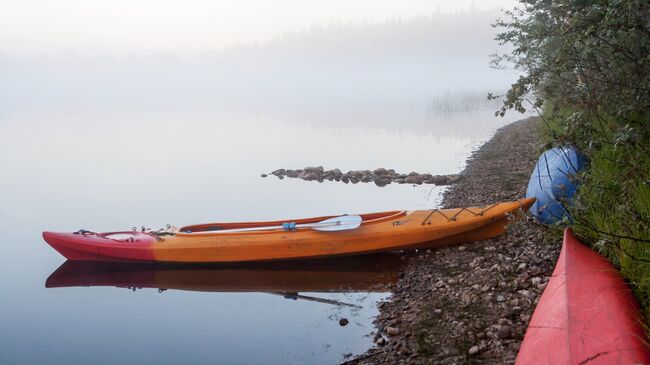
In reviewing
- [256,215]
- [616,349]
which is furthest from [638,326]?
[256,215]

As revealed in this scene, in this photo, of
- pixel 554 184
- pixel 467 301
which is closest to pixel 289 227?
pixel 467 301

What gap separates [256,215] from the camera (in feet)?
45.4

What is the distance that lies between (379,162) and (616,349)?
1779 centimetres

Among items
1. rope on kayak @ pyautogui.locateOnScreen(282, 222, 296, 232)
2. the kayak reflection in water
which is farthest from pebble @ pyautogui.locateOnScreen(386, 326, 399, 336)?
rope on kayak @ pyautogui.locateOnScreen(282, 222, 296, 232)

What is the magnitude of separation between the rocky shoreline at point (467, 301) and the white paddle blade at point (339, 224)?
1.03 metres

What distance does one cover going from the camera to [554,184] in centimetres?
675

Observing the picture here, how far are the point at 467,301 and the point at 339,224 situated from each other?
294 cm

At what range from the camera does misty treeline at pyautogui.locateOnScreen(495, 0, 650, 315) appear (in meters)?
4.02

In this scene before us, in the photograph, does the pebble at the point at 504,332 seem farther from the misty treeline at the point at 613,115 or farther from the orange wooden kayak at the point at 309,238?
the orange wooden kayak at the point at 309,238

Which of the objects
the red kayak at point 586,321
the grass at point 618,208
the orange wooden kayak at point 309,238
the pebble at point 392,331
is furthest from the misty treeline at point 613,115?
the pebble at point 392,331

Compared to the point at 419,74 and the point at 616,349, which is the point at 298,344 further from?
the point at 419,74

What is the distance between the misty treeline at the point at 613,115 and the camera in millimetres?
4016

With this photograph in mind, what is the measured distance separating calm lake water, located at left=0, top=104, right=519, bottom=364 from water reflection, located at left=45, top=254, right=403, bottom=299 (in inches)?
1.1

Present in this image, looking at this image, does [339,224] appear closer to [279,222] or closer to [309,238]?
[309,238]
